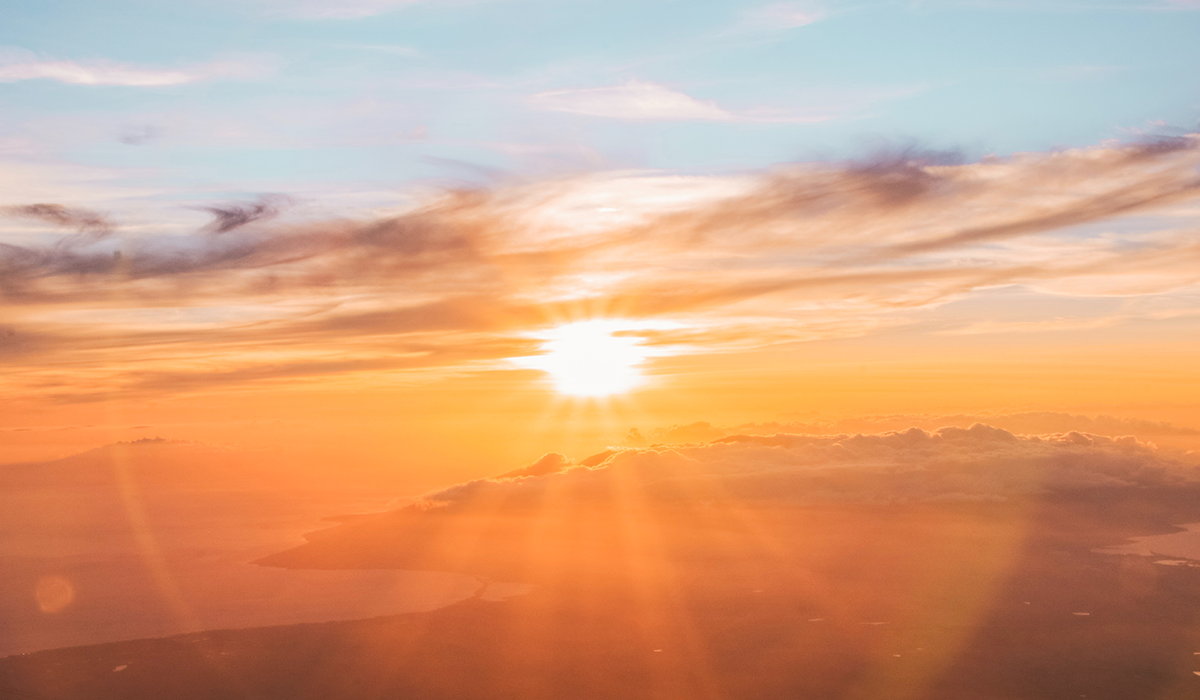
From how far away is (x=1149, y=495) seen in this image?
167875mm

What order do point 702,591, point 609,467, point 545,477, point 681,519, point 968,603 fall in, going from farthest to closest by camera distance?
point 609,467
point 545,477
point 681,519
point 702,591
point 968,603

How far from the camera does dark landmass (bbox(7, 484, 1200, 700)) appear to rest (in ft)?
126

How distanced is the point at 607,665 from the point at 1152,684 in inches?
1096

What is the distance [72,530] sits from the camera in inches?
4665

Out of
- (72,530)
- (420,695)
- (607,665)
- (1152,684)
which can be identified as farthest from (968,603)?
(72,530)

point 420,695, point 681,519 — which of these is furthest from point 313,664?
point 681,519

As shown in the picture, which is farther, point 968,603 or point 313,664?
point 968,603

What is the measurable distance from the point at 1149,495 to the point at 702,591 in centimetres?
15661

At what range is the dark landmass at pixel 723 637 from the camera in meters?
38.4

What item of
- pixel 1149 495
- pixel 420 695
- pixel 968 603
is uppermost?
pixel 420 695

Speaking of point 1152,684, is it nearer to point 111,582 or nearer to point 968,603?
point 968,603

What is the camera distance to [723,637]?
47.5 metres

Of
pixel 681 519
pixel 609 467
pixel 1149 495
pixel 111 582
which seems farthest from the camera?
pixel 609 467

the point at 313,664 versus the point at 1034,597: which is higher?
the point at 313,664
